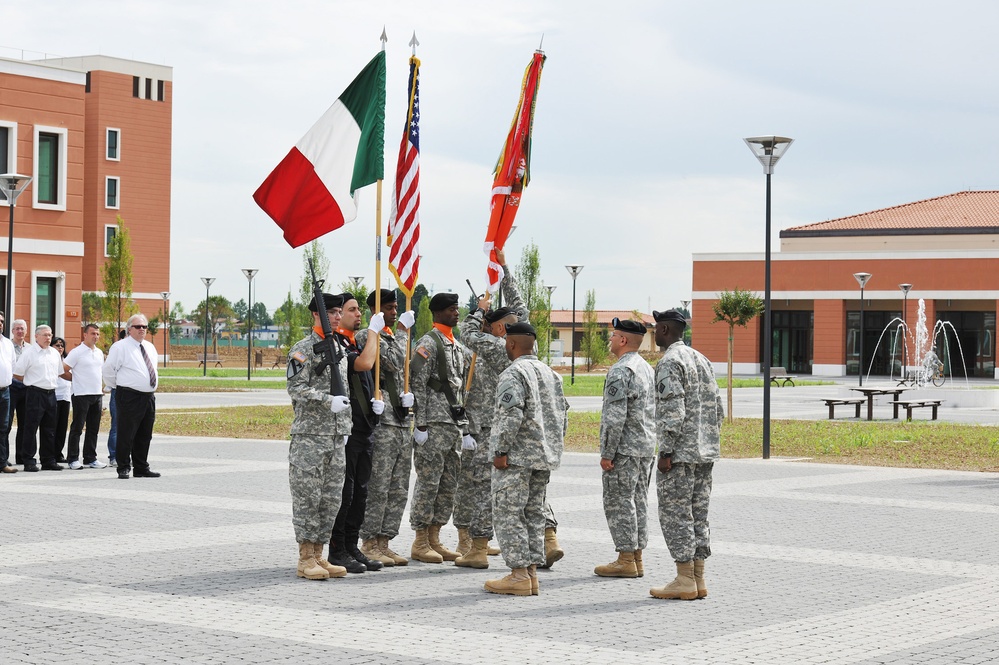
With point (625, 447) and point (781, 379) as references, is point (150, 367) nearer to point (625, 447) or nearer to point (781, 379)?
point (625, 447)

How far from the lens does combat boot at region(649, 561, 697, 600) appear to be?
27.8 ft

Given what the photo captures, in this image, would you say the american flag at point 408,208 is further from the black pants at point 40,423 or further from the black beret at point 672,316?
the black pants at point 40,423

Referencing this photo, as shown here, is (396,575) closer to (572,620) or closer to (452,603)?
(452,603)

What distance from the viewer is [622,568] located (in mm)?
9281

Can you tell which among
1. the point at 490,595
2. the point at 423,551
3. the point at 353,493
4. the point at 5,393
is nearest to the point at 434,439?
the point at 353,493

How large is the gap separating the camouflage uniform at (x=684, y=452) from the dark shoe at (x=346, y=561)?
2167 millimetres

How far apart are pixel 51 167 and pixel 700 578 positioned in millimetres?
28050

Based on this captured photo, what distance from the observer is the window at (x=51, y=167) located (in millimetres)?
32875

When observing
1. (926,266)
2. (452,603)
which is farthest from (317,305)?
(926,266)

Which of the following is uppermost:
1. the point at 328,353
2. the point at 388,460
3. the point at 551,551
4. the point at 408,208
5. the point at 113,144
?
the point at 113,144

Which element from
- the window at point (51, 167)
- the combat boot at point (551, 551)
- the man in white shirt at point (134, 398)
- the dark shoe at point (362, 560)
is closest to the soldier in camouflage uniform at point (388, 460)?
the dark shoe at point (362, 560)

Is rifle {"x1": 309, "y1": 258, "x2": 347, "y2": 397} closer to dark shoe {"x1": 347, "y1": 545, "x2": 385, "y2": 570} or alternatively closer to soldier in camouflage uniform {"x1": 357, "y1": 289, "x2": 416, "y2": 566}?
soldier in camouflage uniform {"x1": 357, "y1": 289, "x2": 416, "y2": 566}

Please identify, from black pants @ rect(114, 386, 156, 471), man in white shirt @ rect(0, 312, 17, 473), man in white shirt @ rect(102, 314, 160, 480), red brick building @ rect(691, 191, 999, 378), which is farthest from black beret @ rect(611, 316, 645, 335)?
red brick building @ rect(691, 191, 999, 378)

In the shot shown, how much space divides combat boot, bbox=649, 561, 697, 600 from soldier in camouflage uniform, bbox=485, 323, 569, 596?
2.65 ft
